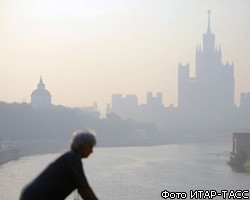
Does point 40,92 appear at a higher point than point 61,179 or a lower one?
lower

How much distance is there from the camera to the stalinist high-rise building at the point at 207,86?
171 meters

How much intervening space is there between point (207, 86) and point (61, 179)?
179 m

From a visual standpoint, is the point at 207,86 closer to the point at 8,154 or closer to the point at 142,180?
the point at 8,154

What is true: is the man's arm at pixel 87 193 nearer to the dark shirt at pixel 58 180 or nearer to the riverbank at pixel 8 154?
the dark shirt at pixel 58 180

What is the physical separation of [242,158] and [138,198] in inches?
930

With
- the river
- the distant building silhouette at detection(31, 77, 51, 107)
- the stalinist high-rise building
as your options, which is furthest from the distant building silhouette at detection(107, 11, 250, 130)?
the river

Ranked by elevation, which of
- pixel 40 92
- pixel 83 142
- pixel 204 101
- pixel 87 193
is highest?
pixel 83 142

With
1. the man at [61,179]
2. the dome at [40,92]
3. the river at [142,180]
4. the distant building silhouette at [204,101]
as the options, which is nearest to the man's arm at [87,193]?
the man at [61,179]

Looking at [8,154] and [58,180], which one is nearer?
[58,180]

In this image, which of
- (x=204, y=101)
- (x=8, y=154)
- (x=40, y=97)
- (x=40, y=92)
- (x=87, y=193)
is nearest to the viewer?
(x=87, y=193)

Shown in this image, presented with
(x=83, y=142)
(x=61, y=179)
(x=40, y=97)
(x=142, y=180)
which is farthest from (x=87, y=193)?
(x=40, y=97)

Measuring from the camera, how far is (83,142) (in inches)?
118

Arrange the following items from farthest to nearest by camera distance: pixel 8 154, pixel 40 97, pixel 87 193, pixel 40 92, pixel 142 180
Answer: pixel 40 92
pixel 40 97
pixel 8 154
pixel 142 180
pixel 87 193

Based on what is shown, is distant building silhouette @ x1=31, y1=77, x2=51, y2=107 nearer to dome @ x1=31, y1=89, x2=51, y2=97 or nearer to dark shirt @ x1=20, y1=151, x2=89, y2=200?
dome @ x1=31, y1=89, x2=51, y2=97
